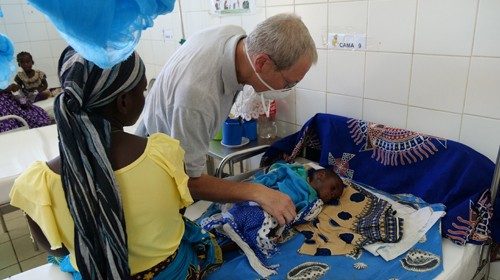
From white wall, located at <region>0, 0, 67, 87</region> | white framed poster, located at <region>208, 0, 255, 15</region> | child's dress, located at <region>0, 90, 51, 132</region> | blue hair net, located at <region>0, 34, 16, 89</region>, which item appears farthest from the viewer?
white wall, located at <region>0, 0, 67, 87</region>

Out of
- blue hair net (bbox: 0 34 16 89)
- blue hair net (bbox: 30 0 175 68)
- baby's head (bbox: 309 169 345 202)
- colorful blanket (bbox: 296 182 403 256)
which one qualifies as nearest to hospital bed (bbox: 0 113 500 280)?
colorful blanket (bbox: 296 182 403 256)

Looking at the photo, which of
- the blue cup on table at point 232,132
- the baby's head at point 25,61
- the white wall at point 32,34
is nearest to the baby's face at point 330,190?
the blue cup on table at point 232,132

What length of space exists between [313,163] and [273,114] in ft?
1.61

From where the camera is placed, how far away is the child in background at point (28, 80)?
389 cm

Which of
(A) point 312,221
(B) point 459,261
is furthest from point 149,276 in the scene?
(B) point 459,261

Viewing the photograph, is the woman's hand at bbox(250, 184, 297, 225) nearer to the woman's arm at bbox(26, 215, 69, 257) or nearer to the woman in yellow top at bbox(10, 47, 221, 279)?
the woman in yellow top at bbox(10, 47, 221, 279)

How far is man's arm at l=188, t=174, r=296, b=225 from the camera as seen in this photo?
1323 mm

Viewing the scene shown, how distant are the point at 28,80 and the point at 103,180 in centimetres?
373

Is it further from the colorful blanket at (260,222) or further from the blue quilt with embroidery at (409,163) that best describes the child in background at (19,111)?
the colorful blanket at (260,222)

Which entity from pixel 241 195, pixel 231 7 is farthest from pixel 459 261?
pixel 231 7

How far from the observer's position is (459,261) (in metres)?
1.32

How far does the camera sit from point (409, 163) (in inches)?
65.4

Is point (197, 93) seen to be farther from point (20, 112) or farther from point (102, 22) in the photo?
point (20, 112)

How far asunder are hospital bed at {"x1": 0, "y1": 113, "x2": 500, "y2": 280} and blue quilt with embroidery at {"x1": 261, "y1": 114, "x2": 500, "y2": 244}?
0.06 meters
